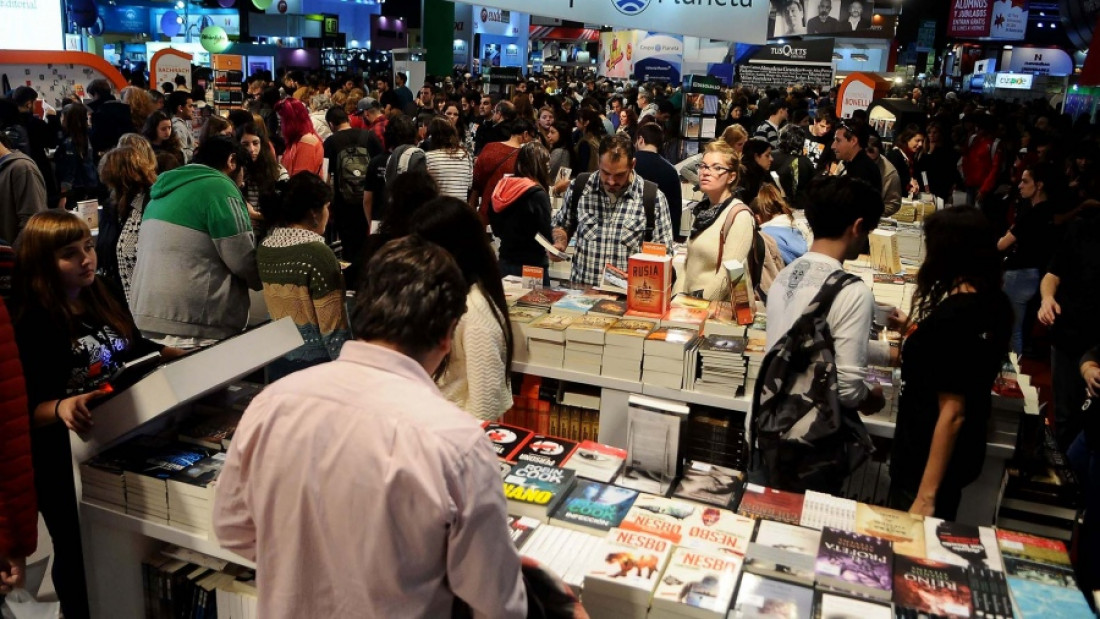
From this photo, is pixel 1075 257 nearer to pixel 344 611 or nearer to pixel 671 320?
pixel 671 320

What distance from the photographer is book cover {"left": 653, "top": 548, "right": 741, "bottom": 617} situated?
1.90m

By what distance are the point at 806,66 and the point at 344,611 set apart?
495 inches

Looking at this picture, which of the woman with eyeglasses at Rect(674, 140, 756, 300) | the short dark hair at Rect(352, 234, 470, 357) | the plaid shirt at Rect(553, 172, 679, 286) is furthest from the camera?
the plaid shirt at Rect(553, 172, 679, 286)

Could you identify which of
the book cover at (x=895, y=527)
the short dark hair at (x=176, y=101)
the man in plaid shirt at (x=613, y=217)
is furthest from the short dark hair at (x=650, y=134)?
the short dark hair at (x=176, y=101)

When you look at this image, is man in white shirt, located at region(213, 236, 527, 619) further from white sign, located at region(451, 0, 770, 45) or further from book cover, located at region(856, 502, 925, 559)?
white sign, located at region(451, 0, 770, 45)

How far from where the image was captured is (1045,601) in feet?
6.40

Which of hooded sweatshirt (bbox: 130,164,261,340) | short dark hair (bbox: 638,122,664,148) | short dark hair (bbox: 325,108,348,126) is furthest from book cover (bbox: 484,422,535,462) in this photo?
short dark hair (bbox: 325,108,348,126)

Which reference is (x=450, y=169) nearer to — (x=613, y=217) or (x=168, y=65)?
(x=613, y=217)

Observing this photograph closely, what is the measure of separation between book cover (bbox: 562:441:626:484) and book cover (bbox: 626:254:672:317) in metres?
1.26

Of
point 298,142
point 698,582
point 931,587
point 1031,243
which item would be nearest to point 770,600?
point 698,582

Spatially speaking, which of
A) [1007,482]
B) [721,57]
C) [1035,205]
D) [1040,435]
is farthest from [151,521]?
[721,57]

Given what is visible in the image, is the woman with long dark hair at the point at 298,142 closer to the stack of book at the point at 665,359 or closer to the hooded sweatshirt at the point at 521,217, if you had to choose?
the hooded sweatshirt at the point at 521,217

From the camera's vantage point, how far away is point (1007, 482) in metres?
3.03

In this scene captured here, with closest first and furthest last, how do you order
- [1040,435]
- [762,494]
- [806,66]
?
1. [762,494]
2. [1040,435]
3. [806,66]
